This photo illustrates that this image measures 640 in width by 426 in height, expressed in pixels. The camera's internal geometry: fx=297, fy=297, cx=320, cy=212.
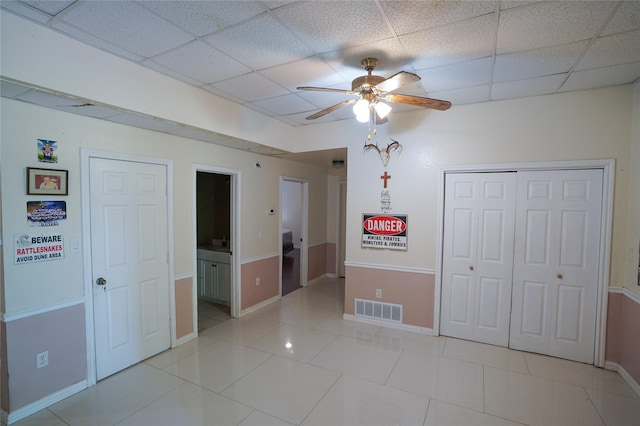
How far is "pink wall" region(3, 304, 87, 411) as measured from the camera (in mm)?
2182

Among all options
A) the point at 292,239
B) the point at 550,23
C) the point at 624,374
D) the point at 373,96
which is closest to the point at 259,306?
the point at 373,96

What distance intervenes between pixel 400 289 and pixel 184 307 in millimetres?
2608

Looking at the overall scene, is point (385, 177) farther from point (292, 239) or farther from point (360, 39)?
point (292, 239)

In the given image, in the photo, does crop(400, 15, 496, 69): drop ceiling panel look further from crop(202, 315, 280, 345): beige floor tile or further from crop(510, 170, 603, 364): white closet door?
crop(202, 315, 280, 345): beige floor tile

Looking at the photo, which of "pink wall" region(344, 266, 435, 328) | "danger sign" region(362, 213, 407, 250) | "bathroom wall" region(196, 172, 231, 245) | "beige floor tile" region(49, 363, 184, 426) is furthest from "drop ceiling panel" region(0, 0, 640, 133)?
"bathroom wall" region(196, 172, 231, 245)

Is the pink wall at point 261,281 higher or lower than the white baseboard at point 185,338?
higher

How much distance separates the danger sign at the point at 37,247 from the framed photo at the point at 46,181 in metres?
0.33

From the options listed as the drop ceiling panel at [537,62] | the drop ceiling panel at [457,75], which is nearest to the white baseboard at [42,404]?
the drop ceiling panel at [457,75]

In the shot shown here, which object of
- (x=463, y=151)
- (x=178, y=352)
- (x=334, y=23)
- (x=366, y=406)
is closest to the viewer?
(x=334, y=23)

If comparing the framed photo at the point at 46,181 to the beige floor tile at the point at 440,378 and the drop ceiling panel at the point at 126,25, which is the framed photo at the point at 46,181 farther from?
the beige floor tile at the point at 440,378

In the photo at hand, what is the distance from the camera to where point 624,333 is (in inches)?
108

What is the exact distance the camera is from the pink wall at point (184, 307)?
3.35 m

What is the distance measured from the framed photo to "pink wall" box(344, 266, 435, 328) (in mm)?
3155

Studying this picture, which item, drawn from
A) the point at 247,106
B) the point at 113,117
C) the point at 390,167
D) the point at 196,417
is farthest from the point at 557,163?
the point at 113,117
